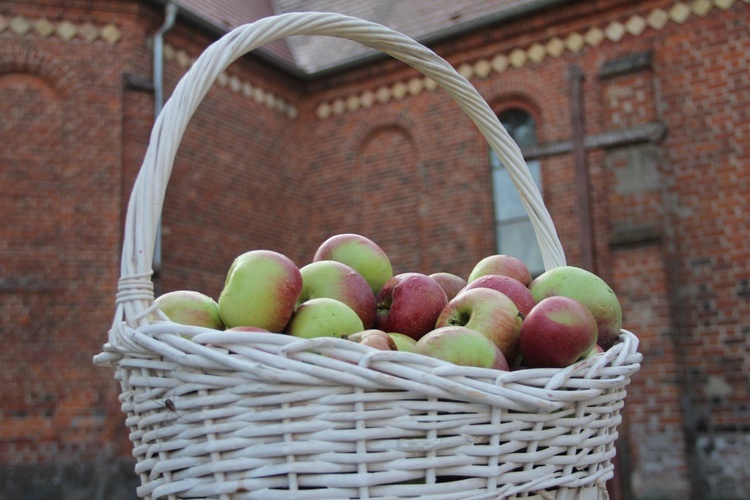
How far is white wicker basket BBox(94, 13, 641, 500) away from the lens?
1.20 metres

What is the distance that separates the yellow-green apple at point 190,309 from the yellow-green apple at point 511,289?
0.61 m

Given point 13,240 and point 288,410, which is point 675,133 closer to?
point 13,240

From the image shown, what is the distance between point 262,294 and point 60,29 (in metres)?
8.14

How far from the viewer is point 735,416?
768cm

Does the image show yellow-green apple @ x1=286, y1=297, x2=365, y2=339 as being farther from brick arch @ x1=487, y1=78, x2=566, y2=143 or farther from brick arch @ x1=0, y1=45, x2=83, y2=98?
brick arch @ x1=487, y1=78, x2=566, y2=143

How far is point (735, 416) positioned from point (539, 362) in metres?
7.26

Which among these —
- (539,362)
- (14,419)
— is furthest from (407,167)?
(539,362)

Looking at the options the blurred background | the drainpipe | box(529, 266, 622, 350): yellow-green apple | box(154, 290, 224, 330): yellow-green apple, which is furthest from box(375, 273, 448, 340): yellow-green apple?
the drainpipe

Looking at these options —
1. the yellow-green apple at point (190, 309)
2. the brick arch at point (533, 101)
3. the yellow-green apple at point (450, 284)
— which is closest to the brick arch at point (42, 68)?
the brick arch at point (533, 101)

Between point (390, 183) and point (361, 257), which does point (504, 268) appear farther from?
point (390, 183)

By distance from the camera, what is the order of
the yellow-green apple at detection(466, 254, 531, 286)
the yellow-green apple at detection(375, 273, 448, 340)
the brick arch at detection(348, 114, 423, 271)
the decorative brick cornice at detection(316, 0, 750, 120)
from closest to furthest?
the yellow-green apple at detection(375, 273, 448, 340) → the yellow-green apple at detection(466, 254, 531, 286) → the decorative brick cornice at detection(316, 0, 750, 120) → the brick arch at detection(348, 114, 423, 271)

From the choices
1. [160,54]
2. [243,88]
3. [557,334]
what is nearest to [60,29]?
[160,54]

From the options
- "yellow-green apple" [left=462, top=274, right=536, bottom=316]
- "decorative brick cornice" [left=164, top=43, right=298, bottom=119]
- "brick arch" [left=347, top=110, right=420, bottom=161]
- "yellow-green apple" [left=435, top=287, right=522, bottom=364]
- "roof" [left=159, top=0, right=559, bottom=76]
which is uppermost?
"roof" [left=159, top=0, right=559, bottom=76]

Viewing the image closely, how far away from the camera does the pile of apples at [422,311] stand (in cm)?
146
